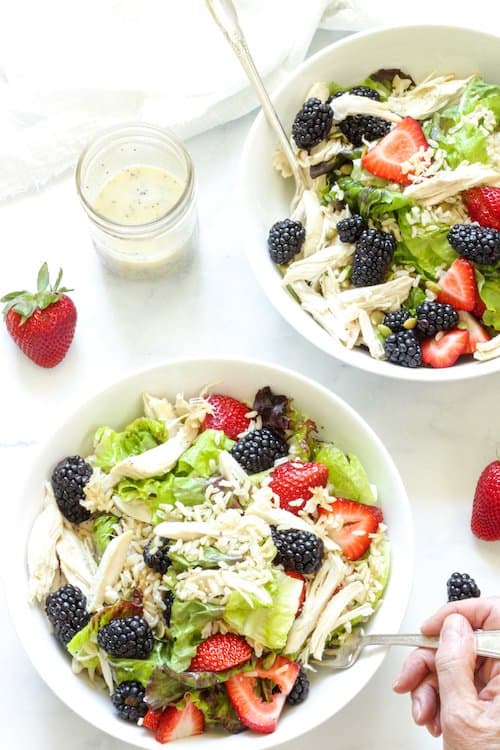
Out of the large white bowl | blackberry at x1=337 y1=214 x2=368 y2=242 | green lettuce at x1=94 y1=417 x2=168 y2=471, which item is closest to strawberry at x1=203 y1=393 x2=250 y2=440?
green lettuce at x1=94 y1=417 x2=168 y2=471

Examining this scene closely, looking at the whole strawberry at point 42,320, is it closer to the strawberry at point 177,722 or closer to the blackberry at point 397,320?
the blackberry at point 397,320

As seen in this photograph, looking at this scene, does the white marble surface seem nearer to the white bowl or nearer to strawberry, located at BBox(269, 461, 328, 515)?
the white bowl

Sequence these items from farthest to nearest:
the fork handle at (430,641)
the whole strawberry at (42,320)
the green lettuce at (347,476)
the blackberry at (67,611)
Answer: the whole strawberry at (42,320) → the green lettuce at (347,476) → the blackberry at (67,611) → the fork handle at (430,641)

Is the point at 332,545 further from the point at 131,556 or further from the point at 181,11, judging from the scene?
the point at 181,11

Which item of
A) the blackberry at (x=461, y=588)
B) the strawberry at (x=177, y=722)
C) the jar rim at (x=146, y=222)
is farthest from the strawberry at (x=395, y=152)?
the strawberry at (x=177, y=722)

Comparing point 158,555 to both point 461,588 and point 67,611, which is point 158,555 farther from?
point 461,588

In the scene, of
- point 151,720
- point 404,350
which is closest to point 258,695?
point 151,720
